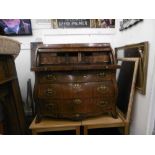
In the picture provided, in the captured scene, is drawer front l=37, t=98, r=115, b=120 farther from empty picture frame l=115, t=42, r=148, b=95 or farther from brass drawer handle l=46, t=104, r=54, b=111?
empty picture frame l=115, t=42, r=148, b=95

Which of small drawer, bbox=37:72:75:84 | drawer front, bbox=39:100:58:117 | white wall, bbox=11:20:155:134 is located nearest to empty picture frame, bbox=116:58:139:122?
white wall, bbox=11:20:155:134

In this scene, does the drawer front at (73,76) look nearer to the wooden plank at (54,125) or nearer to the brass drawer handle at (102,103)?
Result: the brass drawer handle at (102,103)

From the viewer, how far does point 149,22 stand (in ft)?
4.38

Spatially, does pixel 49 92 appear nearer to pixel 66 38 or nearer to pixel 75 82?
pixel 75 82

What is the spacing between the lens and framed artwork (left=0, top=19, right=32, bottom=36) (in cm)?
213

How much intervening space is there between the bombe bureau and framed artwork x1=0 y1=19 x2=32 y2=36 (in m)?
0.84

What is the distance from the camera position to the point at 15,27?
85.4 inches

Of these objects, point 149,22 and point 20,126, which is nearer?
point 149,22

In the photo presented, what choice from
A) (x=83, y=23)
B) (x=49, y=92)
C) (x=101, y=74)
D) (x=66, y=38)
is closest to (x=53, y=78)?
(x=49, y=92)

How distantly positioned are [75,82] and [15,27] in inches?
52.1
